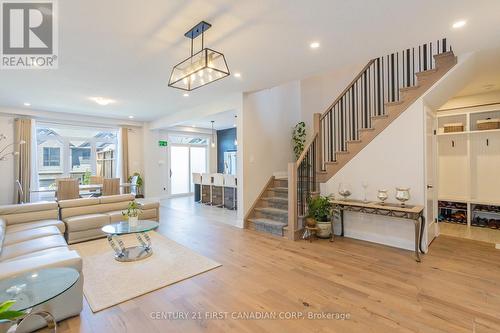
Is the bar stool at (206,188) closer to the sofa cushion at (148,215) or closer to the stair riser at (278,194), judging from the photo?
the sofa cushion at (148,215)

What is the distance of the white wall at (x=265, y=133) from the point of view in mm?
5398

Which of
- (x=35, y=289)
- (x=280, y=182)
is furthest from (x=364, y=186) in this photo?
(x=35, y=289)

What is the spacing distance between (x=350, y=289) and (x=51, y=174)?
8.65 metres

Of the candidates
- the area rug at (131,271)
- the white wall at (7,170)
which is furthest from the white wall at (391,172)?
the white wall at (7,170)

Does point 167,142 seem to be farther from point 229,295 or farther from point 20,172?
point 229,295

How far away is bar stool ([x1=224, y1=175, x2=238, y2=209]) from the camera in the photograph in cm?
728

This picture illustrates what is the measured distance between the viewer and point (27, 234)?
338cm

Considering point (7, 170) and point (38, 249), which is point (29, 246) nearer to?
point (38, 249)

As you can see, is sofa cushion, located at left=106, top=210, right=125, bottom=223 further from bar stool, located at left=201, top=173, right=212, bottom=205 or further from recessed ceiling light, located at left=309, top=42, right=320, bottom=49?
recessed ceiling light, located at left=309, top=42, right=320, bottom=49

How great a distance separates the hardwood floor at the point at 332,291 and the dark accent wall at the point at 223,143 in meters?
6.78

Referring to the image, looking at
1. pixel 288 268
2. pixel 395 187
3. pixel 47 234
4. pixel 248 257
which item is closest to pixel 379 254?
pixel 395 187

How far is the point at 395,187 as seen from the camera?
4.02 metres

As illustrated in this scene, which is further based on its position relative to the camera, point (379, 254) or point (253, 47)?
point (379, 254)

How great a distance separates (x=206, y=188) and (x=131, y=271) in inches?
207
